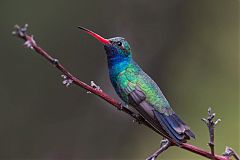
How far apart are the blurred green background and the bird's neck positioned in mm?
4648

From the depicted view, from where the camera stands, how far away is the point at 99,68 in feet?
30.4

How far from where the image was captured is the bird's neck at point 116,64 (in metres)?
3.33

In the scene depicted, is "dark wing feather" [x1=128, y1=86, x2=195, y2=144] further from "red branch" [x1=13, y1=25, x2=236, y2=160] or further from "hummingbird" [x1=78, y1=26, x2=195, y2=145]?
"red branch" [x1=13, y1=25, x2=236, y2=160]

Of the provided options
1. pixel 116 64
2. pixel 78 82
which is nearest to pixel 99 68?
pixel 116 64

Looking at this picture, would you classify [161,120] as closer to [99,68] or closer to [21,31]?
[21,31]

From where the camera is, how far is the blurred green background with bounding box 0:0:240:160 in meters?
8.59

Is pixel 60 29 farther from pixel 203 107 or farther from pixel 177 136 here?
pixel 177 136

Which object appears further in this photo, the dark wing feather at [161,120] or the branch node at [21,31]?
the dark wing feather at [161,120]

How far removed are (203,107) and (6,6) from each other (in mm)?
4570

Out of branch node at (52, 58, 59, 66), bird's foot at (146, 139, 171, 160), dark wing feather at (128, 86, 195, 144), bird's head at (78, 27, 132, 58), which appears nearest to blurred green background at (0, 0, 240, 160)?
bird's head at (78, 27, 132, 58)

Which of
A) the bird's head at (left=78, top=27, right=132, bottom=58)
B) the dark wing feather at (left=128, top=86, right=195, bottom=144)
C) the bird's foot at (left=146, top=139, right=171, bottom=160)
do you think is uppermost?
the bird's head at (left=78, top=27, right=132, bottom=58)

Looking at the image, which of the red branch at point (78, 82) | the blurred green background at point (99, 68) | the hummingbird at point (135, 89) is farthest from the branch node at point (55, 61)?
the blurred green background at point (99, 68)

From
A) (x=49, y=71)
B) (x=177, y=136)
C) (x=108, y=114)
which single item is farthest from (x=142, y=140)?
(x=177, y=136)

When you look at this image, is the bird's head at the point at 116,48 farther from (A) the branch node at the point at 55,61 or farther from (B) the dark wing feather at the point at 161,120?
(A) the branch node at the point at 55,61
